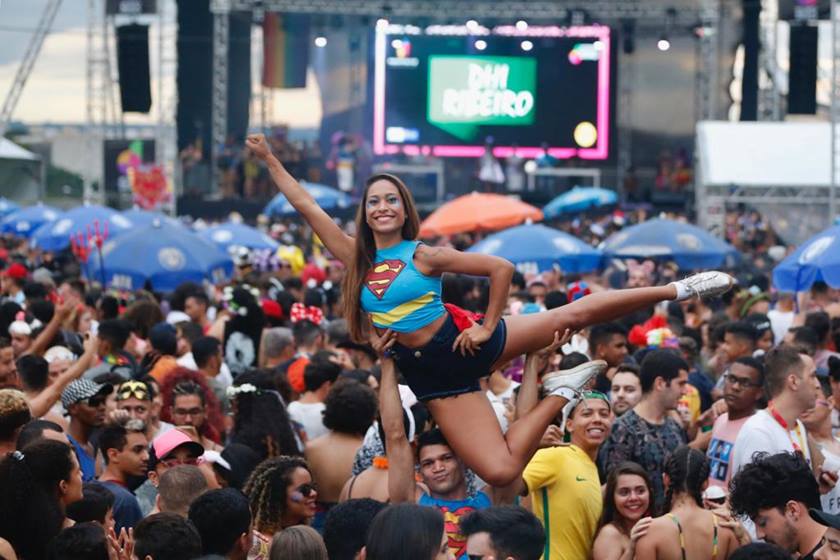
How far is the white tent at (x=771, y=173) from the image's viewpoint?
21297 millimetres

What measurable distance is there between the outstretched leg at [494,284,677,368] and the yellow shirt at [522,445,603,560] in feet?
1.80

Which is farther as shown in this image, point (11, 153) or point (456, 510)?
point (11, 153)

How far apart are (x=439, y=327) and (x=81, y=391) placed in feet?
8.22

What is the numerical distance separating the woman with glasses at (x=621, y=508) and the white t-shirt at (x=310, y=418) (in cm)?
258

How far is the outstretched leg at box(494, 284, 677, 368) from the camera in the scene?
639cm

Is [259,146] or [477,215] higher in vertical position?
[259,146]

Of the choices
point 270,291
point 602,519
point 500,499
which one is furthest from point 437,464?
point 270,291

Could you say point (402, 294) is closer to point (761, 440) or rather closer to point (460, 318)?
point (460, 318)

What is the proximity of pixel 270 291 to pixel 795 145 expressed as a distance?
10344 mm

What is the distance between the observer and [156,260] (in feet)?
46.2

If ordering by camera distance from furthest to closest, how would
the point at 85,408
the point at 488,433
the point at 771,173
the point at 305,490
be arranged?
the point at 771,173 → the point at 85,408 → the point at 305,490 → the point at 488,433

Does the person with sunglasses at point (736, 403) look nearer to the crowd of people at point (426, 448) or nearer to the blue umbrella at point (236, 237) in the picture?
the crowd of people at point (426, 448)

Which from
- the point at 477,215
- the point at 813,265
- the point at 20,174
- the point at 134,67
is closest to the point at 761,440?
the point at 813,265

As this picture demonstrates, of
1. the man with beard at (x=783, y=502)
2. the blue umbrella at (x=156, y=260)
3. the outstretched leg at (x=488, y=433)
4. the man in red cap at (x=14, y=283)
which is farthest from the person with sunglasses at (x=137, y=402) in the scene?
the man in red cap at (x=14, y=283)
